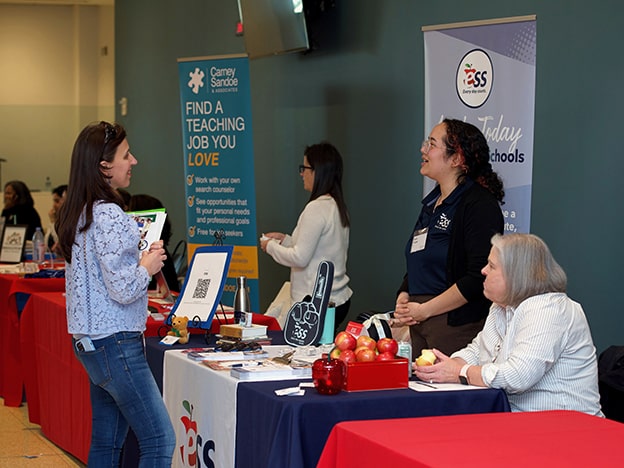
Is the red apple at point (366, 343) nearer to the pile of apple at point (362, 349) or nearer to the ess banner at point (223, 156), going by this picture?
the pile of apple at point (362, 349)

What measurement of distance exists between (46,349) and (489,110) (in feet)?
8.17

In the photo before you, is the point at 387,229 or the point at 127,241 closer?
the point at 127,241

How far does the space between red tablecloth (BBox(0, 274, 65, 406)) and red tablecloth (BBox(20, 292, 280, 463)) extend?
46cm

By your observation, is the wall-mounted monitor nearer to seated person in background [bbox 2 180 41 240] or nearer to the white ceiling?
seated person in background [bbox 2 180 41 240]

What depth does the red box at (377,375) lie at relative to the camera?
8.96 ft

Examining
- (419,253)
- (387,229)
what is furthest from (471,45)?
(387,229)

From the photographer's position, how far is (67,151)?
1196 cm

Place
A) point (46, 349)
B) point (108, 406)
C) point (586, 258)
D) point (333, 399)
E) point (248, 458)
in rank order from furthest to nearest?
point (46, 349) < point (586, 258) < point (108, 406) < point (248, 458) < point (333, 399)

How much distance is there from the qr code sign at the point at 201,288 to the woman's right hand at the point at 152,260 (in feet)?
2.69

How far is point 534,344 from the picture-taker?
276 cm

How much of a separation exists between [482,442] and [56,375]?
3101 millimetres

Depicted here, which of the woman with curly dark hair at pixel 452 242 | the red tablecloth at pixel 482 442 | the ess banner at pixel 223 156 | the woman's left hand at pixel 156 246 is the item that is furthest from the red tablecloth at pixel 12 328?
the red tablecloth at pixel 482 442

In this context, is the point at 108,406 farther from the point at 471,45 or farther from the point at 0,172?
the point at 0,172

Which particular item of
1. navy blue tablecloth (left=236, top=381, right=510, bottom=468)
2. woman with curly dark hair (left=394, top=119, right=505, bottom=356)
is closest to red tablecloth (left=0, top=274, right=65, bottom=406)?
woman with curly dark hair (left=394, top=119, right=505, bottom=356)
